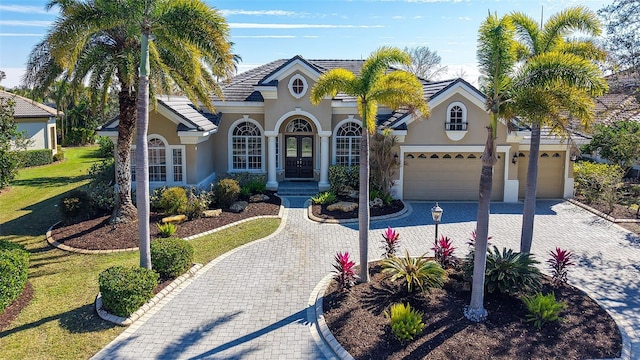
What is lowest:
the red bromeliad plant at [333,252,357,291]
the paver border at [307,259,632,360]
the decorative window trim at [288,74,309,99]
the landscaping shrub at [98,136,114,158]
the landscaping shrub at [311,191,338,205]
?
the paver border at [307,259,632,360]

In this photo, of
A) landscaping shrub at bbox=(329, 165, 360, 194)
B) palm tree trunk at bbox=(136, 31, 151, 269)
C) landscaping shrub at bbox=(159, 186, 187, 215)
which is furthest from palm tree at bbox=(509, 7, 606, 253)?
landscaping shrub at bbox=(159, 186, 187, 215)

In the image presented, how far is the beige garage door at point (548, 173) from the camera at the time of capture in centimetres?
2053

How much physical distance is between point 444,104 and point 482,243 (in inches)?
476

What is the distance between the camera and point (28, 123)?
3200 cm

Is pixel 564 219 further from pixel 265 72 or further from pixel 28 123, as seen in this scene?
pixel 28 123

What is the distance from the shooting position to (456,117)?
1959 centimetres

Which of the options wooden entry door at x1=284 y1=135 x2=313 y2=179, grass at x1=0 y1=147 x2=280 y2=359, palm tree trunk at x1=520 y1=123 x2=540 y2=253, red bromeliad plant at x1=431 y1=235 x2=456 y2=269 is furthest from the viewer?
wooden entry door at x1=284 y1=135 x2=313 y2=179

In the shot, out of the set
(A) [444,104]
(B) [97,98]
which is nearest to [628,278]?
(A) [444,104]

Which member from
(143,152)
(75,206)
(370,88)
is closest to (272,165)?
(75,206)

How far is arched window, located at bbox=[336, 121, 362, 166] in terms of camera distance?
22266 mm

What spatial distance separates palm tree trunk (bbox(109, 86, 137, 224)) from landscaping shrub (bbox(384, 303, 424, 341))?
11376mm

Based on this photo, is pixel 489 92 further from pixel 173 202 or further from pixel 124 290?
pixel 173 202

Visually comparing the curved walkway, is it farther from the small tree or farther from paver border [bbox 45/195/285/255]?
the small tree

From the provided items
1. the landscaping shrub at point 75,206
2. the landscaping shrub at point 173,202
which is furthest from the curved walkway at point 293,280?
the landscaping shrub at point 75,206
